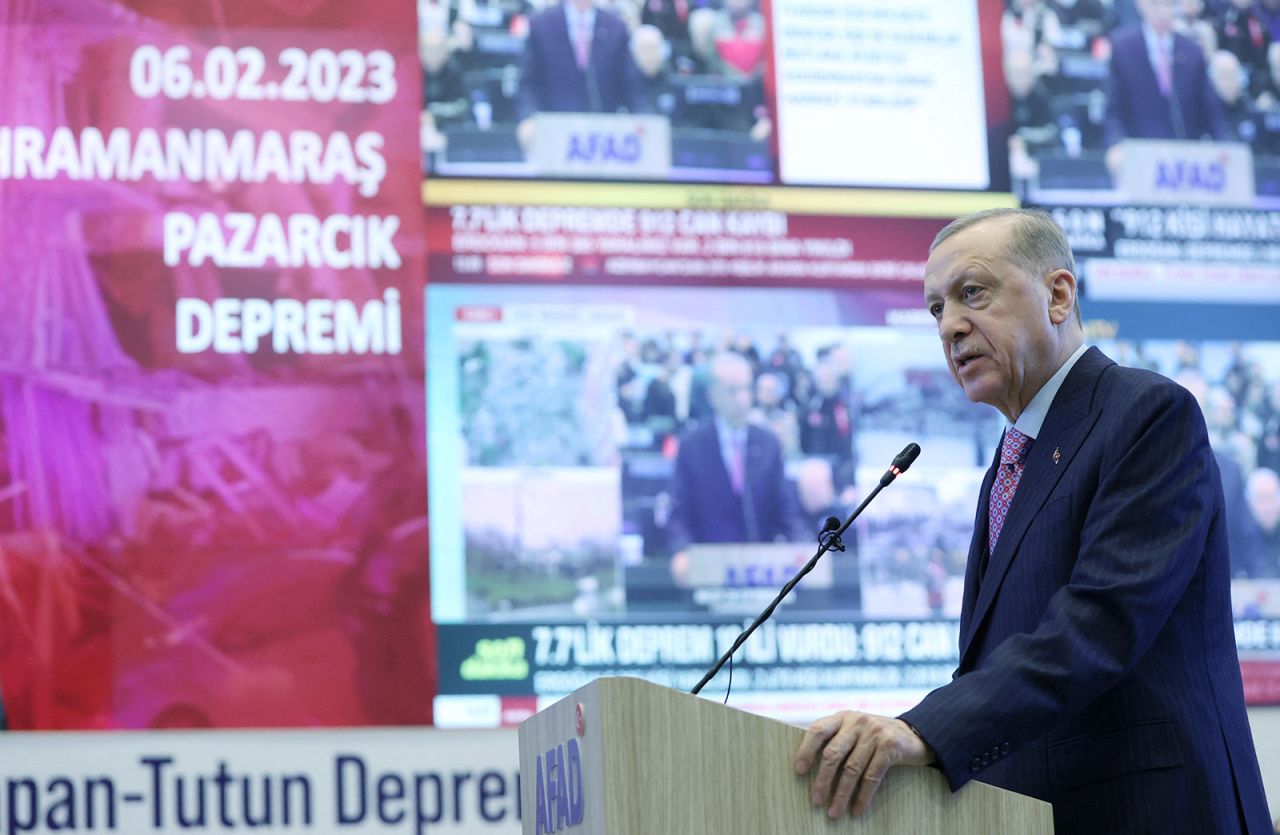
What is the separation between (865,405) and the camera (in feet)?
16.5

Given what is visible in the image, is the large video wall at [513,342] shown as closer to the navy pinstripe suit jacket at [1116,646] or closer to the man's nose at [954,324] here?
the man's nose at [954,324]

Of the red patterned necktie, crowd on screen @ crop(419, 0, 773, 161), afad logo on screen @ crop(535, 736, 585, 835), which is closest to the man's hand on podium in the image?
afad logo on screen @ crop(535, 736, 585, 835)

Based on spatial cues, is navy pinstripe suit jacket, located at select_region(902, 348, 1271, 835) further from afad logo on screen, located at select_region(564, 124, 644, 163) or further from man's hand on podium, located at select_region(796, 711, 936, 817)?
afad logo on screen, located at select_region(564, 124, 644, 163)

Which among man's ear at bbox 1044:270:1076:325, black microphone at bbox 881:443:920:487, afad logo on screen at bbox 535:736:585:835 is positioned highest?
man's ear at bbox 1044:270:1076:325

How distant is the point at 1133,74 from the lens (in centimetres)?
554

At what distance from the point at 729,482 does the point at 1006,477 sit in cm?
249

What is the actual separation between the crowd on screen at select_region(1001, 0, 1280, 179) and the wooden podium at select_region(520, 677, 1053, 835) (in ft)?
12.4

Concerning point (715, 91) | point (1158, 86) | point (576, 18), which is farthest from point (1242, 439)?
point (576, 18)

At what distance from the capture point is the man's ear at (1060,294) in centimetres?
238

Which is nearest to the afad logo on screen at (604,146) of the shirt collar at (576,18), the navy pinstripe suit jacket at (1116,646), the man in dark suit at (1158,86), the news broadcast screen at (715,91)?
the news broadcast screen at (715,91)

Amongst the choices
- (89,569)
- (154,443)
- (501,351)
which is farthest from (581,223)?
(89,569)

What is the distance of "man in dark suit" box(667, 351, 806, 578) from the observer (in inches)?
191

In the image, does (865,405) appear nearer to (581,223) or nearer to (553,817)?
(581,223)

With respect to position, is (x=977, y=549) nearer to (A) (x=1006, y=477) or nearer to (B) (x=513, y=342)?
(A) (x=1006, y=477)
